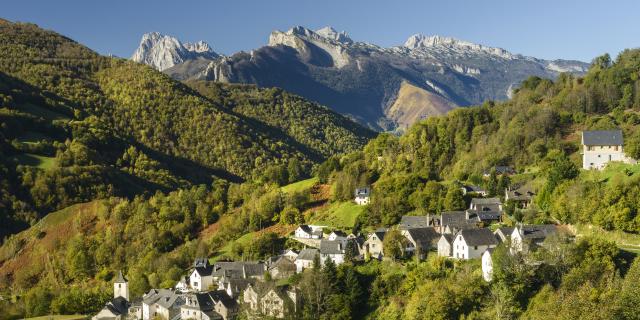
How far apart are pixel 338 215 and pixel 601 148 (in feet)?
Result: 118

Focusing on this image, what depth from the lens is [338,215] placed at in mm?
96875

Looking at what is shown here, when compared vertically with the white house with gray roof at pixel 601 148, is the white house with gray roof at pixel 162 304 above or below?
below

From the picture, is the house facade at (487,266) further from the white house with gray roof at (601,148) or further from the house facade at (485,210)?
the white house with gray roof at (601,148)

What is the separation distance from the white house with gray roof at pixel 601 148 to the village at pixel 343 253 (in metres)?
0.11

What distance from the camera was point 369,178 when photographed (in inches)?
4262

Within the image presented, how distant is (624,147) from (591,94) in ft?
84.8

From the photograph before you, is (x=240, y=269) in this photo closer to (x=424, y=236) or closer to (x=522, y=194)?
(x=424, y=236)

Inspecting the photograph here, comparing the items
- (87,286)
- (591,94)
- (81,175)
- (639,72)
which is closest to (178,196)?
(87,286)

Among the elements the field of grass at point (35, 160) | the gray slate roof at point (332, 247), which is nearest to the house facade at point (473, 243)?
the gray slate roof at point (332, 247)

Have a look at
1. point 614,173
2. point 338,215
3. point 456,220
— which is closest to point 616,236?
point 614,173

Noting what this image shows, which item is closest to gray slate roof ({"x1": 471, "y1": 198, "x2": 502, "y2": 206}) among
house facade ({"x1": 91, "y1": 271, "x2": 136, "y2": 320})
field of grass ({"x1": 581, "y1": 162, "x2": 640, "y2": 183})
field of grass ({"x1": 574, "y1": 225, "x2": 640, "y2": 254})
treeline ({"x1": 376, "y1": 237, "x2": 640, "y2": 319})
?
field of grass ({"x1": 581, "y1": 162, "x2": 640, "y2": 183})

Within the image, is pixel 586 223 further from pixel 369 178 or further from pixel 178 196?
pixel 178 196

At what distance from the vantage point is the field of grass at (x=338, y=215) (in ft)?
305

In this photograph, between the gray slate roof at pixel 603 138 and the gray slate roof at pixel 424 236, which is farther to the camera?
the gray slate roof at pixel 603 138
